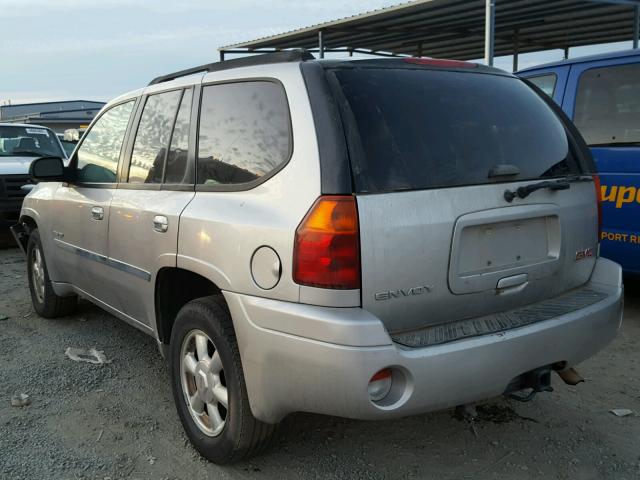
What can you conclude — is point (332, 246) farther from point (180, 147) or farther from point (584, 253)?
point (584, 253)

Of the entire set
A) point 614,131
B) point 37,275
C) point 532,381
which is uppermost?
point 614,131

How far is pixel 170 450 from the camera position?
287 cm

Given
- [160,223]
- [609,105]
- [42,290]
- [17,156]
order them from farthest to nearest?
[17,156], [42,290], [609,105], [160,223]

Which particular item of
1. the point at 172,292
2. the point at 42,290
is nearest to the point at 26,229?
the point at 42,290

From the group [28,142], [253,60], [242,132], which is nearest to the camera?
[242,132]

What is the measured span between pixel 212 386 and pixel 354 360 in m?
0.90

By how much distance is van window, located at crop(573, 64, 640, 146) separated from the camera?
4430 millimetres

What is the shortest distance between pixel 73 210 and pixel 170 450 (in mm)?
1901

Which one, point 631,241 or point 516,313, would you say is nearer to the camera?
point 516,313

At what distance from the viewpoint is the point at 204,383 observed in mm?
2707

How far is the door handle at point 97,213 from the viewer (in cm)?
357

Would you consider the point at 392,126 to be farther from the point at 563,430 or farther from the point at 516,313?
the point at 563,430

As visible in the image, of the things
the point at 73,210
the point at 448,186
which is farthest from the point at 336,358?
the point at 73,210

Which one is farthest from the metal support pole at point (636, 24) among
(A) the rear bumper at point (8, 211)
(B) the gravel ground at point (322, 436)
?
(A) the rear bumper at point (8, 211)
